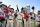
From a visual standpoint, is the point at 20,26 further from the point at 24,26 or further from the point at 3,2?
the point at 3,2

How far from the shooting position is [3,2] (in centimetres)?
227

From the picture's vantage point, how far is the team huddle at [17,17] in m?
2.32

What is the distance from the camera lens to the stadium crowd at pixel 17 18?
232 centimetres

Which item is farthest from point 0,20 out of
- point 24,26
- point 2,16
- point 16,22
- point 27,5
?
point 27,5

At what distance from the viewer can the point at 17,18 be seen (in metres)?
2.36

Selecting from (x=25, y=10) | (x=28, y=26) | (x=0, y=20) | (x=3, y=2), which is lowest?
(x=28, y=26)

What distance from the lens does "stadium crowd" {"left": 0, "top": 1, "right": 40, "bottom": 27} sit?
232 centimetres

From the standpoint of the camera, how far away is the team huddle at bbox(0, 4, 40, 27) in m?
2.32

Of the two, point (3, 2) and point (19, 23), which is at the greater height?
point (3, 2)

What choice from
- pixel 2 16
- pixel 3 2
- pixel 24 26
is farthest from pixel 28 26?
pixel 3 2

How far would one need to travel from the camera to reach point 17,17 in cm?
237

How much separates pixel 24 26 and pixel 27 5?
0.53m

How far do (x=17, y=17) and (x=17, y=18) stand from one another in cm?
3

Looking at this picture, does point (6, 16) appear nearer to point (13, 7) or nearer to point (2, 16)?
point (2, 16)
